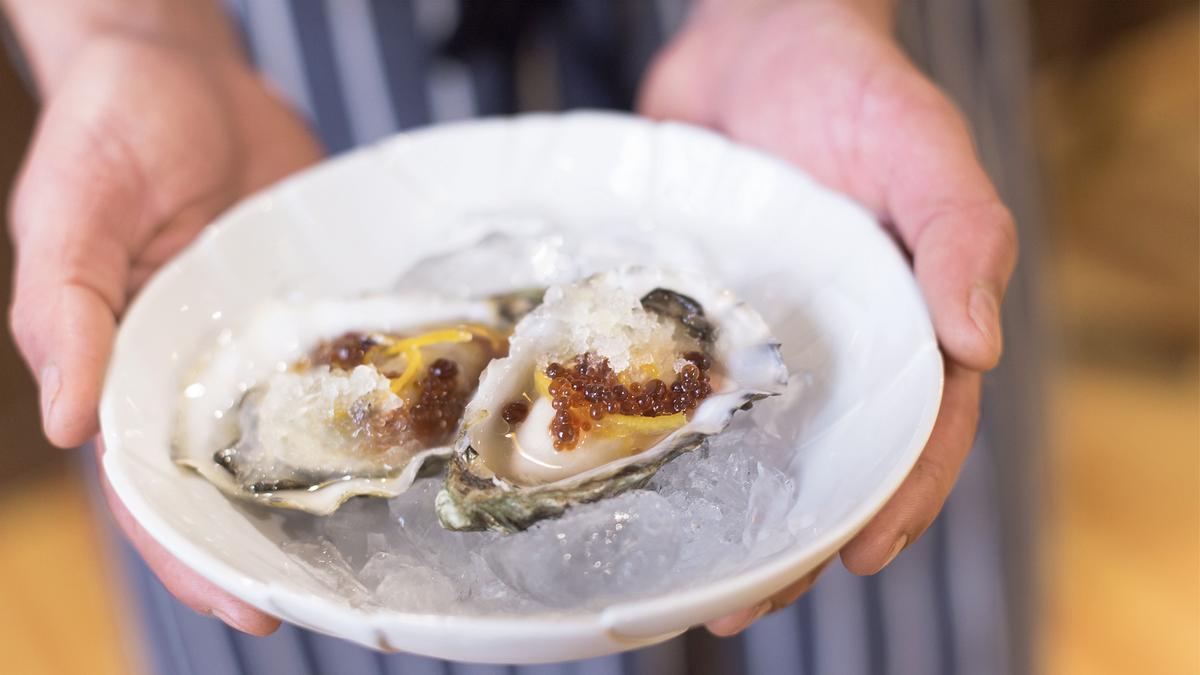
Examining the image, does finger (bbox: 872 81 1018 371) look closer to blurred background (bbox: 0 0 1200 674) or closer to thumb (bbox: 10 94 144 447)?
thumb (bbox: 10 94 144 447)

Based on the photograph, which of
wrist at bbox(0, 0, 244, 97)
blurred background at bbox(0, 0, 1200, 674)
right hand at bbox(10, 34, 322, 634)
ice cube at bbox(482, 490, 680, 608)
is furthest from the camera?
blurred background at bbox(0, 0, 1200, 674)

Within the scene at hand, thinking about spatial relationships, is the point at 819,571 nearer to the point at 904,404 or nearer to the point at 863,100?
the point at 904,404

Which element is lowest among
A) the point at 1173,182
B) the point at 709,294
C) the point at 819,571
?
the point at 1173,182

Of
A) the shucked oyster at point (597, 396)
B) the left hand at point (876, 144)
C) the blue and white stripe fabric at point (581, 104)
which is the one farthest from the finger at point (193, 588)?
the blue and white stripe fabric at point (581, 104)

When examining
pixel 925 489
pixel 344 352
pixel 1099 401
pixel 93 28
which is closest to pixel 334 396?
pixel 344 352

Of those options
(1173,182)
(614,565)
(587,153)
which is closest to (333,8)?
(587,153)

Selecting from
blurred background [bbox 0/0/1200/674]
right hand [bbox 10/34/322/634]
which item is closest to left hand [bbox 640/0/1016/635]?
right hand [bbox 10/34/322/634]
